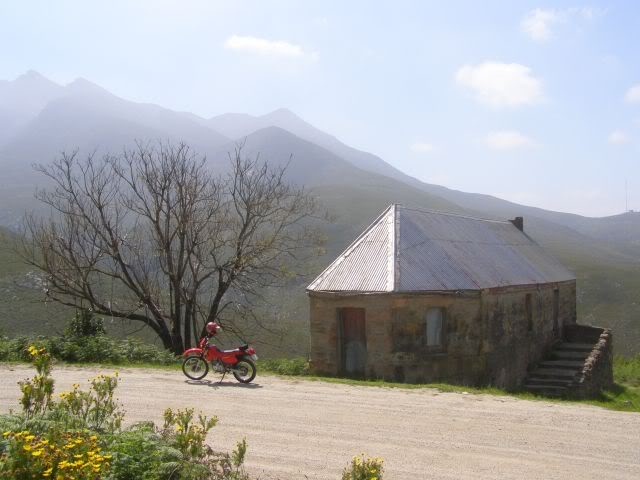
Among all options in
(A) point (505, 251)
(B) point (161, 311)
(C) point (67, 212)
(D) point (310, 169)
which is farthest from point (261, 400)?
(D) point (310, 169)

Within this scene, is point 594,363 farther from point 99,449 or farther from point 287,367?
point 99,449

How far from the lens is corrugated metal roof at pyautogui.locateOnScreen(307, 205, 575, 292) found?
18.4 metres

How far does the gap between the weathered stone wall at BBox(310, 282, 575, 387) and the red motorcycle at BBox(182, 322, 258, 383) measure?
4974mm

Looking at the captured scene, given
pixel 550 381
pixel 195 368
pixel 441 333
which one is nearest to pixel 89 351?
pixel 195 368

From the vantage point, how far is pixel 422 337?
17.5 m

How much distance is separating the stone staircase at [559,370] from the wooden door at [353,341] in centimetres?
665

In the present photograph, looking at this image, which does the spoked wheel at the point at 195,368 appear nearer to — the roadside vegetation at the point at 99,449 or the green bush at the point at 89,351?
the green bush at the point at 89,351

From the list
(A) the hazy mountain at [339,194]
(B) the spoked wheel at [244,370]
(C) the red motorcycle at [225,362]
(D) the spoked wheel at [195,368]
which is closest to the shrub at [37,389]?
(C) the red motorcycle at [225,362]

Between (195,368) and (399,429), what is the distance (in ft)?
19.3

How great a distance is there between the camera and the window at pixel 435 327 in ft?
58.8

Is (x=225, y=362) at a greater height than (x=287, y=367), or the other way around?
(x=225, y=362)

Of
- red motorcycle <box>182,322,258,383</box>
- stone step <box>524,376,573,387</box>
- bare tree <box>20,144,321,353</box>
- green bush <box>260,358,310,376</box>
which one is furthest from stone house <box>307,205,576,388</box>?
red motorcycle <box>182,322,258,383</box>

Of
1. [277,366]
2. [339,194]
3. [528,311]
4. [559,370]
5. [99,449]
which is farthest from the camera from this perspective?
[339,194]

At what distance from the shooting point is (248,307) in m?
24.8
